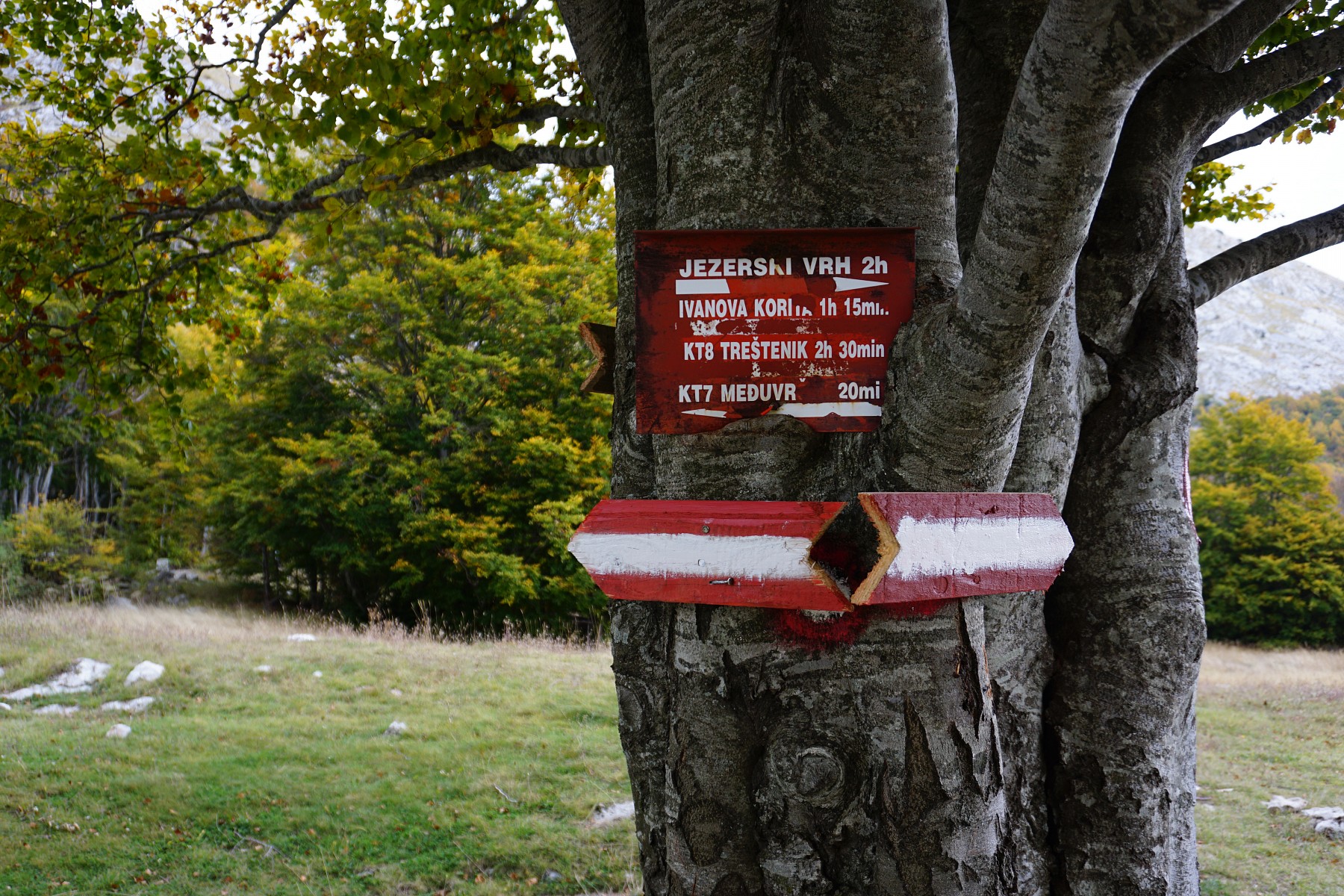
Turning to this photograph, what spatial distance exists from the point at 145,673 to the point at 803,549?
9.41 m

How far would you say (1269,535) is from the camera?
78.8ft

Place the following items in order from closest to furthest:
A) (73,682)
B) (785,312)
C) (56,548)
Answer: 1. (785,312)
2. (73,682)
3. (56,548)

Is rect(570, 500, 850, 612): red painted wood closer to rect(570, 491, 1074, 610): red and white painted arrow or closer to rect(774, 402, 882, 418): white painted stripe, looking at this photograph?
rect(570, 491, 1074, 610): red and white painted arrow

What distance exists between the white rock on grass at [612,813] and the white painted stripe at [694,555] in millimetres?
4255

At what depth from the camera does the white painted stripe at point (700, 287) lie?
5.89 feet

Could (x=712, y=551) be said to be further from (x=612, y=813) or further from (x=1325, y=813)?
(x=1325, y=813)

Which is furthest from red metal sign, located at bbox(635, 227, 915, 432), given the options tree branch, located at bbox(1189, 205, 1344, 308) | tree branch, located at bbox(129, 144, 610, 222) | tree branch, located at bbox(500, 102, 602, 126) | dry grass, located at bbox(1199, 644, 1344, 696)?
dry grass, located at bbox(1199, 644, 1344, 696)

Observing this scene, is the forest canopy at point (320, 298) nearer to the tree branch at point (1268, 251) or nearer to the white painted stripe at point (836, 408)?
the tree branch at point (1268, 251)

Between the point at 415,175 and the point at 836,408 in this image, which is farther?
the point at 415,175

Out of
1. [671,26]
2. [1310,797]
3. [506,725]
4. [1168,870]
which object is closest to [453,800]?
[506,725]

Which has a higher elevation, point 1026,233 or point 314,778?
point 1026,233

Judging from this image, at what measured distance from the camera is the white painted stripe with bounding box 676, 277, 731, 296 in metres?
1.79

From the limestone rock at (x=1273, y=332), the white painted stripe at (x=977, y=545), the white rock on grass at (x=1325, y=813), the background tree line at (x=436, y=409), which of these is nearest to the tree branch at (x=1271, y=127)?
the white painted stripe at (x=977, y=545)

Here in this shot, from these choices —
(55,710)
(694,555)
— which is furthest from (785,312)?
(55,710)
